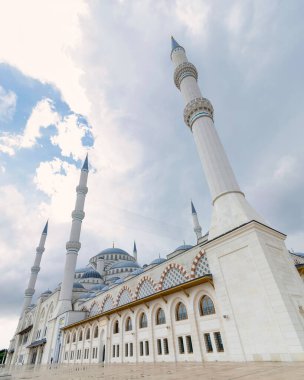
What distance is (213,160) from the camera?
1496cm

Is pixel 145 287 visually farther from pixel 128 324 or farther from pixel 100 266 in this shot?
pixel 100 266

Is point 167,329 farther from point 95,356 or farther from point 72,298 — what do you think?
point 72,298

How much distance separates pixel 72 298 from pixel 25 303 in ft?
73.9

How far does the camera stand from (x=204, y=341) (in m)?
11.8

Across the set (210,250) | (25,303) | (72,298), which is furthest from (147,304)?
(25,303)

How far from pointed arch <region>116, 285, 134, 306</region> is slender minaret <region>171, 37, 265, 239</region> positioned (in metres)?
12.5

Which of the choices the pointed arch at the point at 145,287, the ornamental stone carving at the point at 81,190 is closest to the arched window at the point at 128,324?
the pointed arch at the point at 145,287

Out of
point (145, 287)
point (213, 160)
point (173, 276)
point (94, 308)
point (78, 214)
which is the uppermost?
point (78, 214)

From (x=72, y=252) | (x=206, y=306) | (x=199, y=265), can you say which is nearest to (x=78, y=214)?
(x=72, y=252)

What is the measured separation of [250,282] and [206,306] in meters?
3.25

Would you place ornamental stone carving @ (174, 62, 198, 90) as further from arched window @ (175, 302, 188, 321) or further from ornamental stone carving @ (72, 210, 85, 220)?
ornamental stone carving @ (72, 210, 85, 220)

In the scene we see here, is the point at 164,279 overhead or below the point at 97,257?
below

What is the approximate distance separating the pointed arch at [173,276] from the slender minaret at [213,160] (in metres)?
5.24

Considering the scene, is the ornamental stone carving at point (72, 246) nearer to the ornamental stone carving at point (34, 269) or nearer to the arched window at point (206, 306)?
the ornamental stone carving at point (34, 269)
